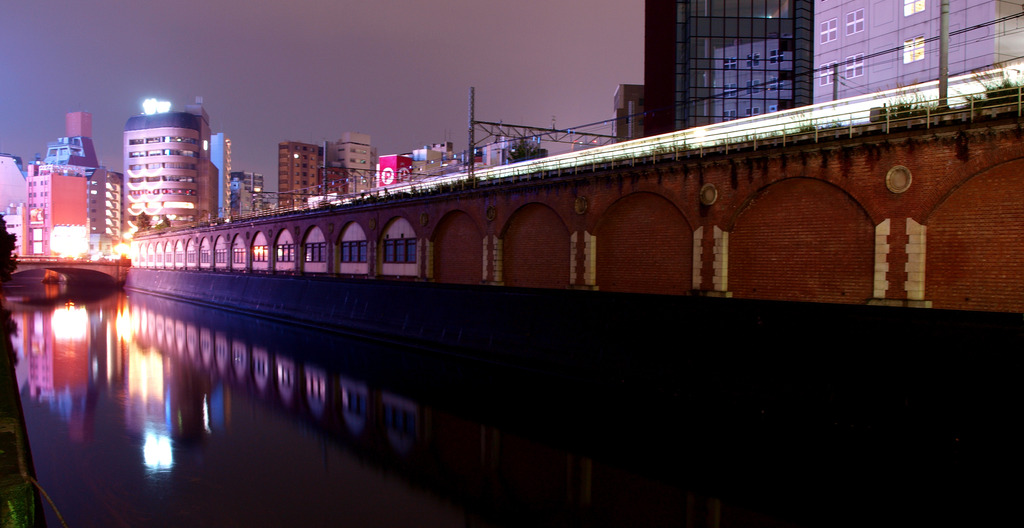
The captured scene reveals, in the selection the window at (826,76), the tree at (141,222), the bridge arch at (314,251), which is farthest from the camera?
the tree at (141,222)

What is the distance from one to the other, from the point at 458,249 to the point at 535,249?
686 cm

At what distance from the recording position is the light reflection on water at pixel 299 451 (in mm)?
14039

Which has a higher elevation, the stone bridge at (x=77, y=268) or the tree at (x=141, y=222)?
the tree at (x=141, y=222)

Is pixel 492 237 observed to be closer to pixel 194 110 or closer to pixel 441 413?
pixel 441 413

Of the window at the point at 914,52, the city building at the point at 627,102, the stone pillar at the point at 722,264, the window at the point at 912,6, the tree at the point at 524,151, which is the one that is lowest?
the stone pillar at the point at 722,264

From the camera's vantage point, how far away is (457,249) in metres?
36.8

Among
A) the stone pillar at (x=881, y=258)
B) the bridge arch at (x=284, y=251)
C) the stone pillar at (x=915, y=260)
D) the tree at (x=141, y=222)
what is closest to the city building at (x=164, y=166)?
the tree at (x=141, y=222)

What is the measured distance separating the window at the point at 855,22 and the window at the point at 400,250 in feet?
101

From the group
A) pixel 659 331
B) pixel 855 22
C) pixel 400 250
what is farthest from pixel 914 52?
pixel 400 250

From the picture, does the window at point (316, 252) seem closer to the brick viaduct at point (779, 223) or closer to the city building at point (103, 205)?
the brick viaduct at point (779, 223)

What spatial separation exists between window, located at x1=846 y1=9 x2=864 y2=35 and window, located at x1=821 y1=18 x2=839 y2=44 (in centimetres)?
93

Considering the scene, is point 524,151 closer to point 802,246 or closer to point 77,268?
point 802,246

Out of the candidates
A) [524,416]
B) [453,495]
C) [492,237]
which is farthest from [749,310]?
[492,237]

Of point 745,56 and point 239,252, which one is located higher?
point 745,56
